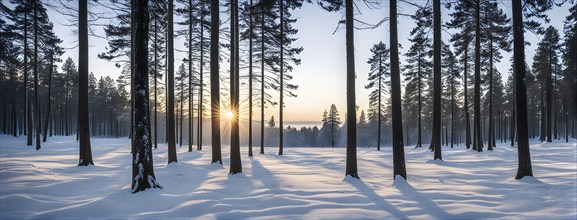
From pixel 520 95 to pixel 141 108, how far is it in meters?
11.8

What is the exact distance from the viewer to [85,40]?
38.6ft

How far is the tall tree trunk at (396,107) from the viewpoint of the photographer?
8.81m

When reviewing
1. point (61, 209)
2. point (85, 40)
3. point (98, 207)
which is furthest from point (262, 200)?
point (85, 40)

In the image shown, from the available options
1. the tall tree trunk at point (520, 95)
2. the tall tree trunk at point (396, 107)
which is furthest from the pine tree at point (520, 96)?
the tall tree trunk at point (396, 107)

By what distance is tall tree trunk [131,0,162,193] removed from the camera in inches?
273

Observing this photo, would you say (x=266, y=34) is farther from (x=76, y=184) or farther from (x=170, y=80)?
(x=76, y=184)

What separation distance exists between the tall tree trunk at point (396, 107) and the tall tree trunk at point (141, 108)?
7.41 metres

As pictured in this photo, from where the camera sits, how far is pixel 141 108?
23.1ft

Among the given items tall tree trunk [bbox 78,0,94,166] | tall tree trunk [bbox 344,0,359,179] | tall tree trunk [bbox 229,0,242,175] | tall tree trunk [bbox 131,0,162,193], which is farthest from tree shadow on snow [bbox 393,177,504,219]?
tall tree trunk [bbox 78,0,94,166]

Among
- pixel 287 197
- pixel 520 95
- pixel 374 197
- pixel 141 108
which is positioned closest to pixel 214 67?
pixel 141 108

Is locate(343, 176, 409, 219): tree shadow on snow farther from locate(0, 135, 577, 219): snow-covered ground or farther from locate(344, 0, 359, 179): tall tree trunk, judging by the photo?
locate(344, 0, 359, 179): tall tree trunk

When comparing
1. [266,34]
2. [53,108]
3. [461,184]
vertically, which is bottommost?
[461,184]

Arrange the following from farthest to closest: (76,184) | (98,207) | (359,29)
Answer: (359,29)
(76,184)
(98,207)

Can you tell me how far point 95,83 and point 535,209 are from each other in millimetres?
71498
